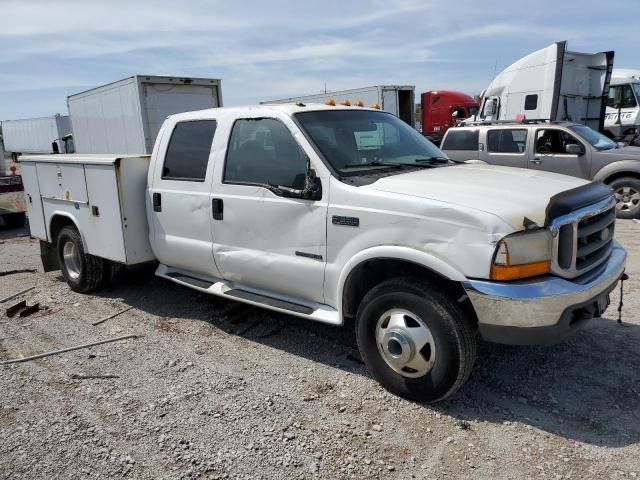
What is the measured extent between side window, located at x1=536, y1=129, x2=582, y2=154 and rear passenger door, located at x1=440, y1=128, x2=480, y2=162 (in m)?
1.27

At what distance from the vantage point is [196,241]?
4578 mm

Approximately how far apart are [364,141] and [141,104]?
819 cm

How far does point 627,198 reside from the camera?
376 inches

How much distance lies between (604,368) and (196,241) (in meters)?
3.35

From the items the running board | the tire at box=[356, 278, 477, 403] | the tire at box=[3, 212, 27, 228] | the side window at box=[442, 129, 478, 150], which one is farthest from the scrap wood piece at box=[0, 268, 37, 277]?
the side window at box=[442, 129, 478, 150]

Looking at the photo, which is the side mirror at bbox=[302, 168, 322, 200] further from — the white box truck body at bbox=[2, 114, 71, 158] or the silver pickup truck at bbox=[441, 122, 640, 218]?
the white box truck body at bbox=[2, 114, 71, 158]

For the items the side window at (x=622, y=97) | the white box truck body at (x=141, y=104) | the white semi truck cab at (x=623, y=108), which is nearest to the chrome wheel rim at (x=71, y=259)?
the white box truck body at (x=141, y=104)

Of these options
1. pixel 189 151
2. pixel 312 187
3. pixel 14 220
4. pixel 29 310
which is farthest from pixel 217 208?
pixel 14 220

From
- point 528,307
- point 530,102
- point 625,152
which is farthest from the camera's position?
point 530,102

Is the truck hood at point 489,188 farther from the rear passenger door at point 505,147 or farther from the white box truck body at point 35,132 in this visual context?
the white box truck body at point 35,132

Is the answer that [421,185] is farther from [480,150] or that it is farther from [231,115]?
[480,150]

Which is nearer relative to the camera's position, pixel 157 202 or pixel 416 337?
pixel 416 337

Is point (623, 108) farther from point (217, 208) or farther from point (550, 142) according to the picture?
point (217, 208)

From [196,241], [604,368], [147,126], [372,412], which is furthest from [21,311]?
[147,126]
